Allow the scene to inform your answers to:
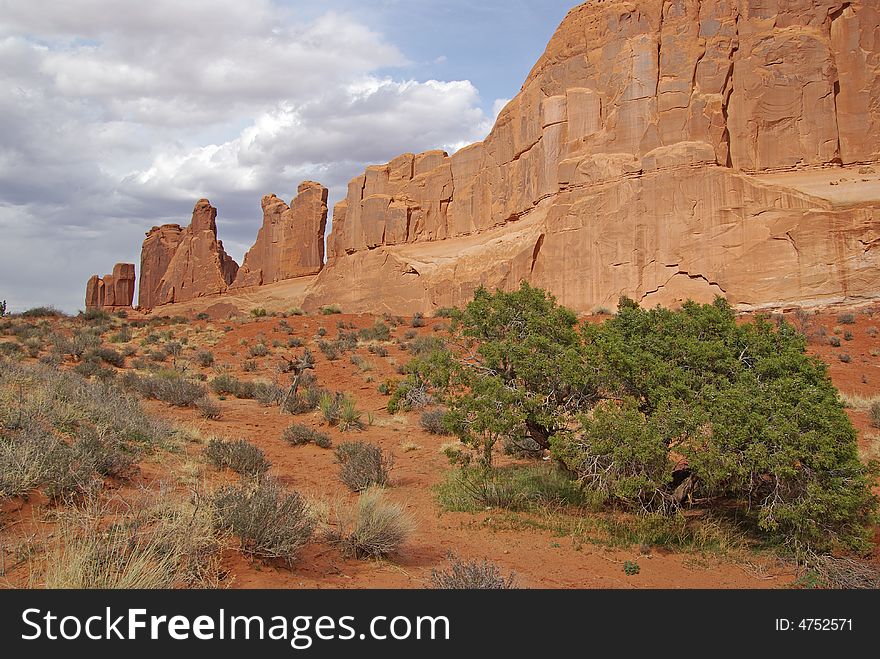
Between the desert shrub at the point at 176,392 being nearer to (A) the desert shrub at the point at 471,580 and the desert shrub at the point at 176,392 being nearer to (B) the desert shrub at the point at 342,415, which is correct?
(B) the desert shrub at the point at 342,415

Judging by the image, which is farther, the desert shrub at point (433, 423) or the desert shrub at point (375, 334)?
the desert shrub at point (375, 334)

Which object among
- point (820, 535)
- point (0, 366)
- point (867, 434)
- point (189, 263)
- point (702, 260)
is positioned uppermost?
point (189, 263)

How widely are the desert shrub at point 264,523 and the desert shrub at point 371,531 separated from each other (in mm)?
548

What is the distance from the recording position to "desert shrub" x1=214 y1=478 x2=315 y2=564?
552 centimetres

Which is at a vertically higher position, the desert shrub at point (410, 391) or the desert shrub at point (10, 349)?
the desert shrub at point (10, 349)

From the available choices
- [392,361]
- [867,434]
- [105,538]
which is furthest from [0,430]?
[392,361]

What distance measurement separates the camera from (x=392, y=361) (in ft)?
79.5

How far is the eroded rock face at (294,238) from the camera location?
219ft

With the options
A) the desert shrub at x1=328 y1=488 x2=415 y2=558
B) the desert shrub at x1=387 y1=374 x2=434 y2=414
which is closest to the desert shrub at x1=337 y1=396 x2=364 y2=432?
the desert shrub at x1=387 y1=374 x2=434 y2=414

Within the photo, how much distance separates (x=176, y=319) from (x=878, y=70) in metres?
42.1

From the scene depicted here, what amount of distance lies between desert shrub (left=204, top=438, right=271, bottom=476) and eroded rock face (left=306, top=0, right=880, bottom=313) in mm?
26770

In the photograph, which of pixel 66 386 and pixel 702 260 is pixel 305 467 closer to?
pixel 66 386

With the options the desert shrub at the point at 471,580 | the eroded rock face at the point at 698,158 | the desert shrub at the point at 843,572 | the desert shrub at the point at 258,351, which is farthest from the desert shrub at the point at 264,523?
the eroded rock face at the point at 698,158

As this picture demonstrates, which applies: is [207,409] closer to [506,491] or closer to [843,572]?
[506,491]
